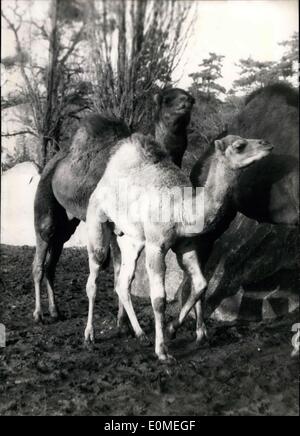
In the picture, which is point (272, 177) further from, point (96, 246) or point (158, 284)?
point (96, 246)

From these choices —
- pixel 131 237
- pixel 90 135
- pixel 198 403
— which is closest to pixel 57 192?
pixel 90 135

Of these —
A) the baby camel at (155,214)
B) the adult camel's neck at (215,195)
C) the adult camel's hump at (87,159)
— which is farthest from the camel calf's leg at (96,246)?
the adult camel's neck at (215,195)

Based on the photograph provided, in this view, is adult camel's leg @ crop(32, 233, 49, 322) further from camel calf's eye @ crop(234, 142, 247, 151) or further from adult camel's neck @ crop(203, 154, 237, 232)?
camel calf's eye @ crop(234, 142, 247, 151)

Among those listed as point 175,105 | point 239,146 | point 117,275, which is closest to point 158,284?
point 117,275

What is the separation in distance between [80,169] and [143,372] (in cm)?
308

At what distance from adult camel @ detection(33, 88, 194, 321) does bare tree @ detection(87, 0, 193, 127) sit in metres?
1.44

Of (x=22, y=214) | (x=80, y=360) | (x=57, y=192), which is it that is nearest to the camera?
(x=80, y=360)

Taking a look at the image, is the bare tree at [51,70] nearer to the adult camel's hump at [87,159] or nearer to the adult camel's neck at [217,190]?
the adult camel's hump at [87,159]

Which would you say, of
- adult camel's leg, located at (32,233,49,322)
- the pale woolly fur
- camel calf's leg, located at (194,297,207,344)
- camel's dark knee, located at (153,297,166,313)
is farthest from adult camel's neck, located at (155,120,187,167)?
adult camel's leg, located at (32,233,49,322)

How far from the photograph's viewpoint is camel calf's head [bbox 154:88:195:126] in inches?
261

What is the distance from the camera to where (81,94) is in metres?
12.0

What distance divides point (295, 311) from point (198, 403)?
2.66m
